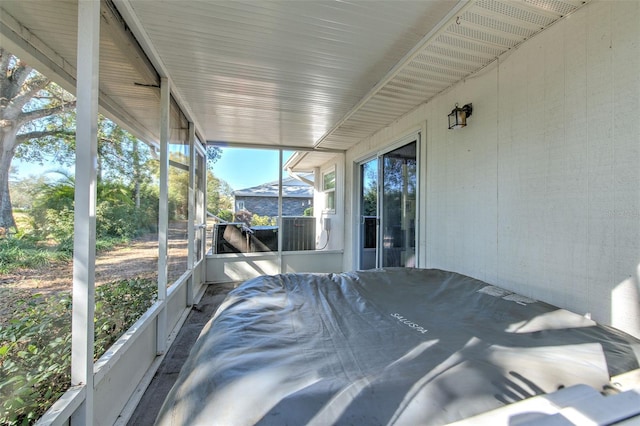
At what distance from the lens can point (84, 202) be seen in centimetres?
137

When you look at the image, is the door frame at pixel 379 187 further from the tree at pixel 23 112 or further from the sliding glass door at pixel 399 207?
the tree at pixel 23 112

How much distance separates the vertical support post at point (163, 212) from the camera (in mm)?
2582

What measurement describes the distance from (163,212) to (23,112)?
157 centimetres

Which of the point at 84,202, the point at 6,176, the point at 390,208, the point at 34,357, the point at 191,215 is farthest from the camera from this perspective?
the point at 390,208

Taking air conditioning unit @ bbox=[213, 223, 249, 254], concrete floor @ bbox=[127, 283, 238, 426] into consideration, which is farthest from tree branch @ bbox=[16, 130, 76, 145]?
air conditioning unit @ bbox=[213, 223, 249, 254]

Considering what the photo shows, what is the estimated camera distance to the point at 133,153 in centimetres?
221

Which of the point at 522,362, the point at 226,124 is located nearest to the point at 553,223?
the point at 522,362

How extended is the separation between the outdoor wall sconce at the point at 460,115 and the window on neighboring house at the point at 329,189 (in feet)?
12.5

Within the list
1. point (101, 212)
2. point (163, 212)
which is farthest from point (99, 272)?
point (163, 212)

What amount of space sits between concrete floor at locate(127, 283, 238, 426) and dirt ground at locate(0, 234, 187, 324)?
A: 73cm

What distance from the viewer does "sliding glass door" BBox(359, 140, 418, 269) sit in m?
3.59

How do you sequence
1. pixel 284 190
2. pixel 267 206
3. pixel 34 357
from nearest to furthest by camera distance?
pixel 34 357 → pixel 267 206 → pixel 284 190

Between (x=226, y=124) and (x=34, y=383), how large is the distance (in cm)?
359

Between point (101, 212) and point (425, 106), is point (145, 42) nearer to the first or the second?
point (101, 212)
